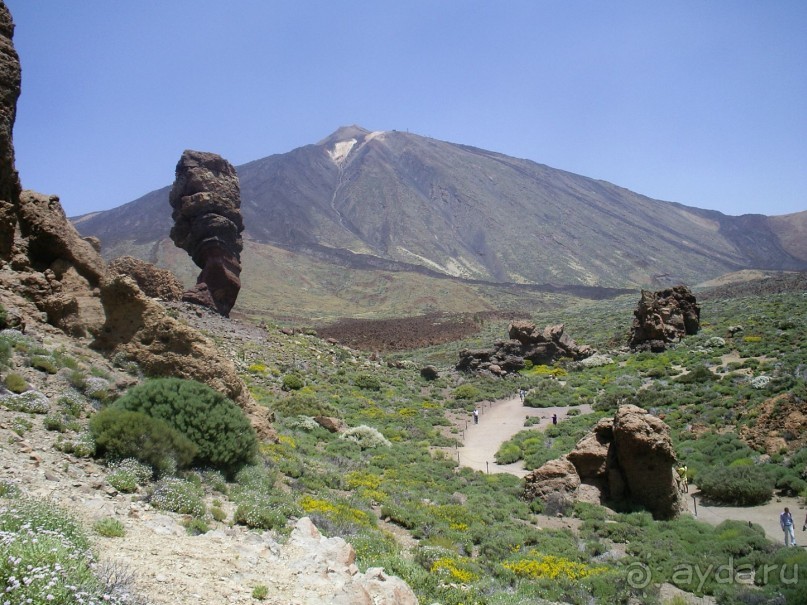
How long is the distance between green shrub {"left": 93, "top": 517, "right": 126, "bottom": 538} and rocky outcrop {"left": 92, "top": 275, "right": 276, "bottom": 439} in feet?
19.5

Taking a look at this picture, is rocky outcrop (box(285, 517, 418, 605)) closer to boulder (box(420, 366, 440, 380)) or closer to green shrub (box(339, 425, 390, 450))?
green shrub (box(339, 425, 390, 450))

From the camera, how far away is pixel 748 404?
18.8 metres

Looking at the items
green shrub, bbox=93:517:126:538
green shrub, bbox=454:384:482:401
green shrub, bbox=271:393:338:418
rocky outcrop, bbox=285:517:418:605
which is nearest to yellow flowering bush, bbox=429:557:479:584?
rocky outcrop, bbox=285:517:418:605

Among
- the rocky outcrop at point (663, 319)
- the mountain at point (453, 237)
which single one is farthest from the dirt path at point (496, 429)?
the mountain at point (453, 237)

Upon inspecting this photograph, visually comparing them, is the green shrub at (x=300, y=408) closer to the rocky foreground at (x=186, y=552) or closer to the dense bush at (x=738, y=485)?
the rocky foreground at (x=186, y=552)

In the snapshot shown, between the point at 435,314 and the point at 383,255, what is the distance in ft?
237

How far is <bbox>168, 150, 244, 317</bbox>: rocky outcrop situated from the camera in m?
31.7

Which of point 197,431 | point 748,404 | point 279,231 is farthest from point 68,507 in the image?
point 279,231

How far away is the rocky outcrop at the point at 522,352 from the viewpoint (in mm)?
37281

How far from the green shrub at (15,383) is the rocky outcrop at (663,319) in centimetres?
3357

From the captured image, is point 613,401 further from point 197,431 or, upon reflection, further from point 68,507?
point 68,507

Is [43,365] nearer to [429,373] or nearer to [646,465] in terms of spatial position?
[646,465]

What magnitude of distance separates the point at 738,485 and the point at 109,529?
557 inches

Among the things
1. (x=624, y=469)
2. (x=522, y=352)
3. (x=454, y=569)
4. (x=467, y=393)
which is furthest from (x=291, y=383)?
(x=522, y=352)
